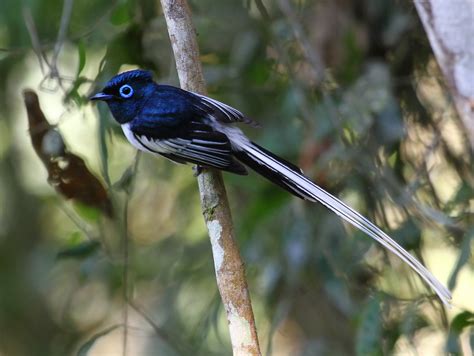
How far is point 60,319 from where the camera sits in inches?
250

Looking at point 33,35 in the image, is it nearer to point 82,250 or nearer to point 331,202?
point 82,250

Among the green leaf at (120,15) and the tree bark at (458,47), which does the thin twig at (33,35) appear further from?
the tree bark at (458,47)

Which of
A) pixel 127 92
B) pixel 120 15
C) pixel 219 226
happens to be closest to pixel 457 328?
pixel 219 226

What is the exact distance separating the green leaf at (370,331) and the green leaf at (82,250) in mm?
1367

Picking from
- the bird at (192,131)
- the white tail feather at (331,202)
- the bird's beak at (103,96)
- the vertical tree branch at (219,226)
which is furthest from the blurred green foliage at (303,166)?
the vertical tree branch at (219,226)

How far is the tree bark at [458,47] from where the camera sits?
8.76ft

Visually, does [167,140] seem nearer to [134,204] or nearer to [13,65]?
[13,65]

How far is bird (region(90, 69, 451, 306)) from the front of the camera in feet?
10.5

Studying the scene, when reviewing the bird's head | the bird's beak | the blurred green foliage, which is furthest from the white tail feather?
the bird's beak

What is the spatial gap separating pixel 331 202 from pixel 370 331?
2.33ft

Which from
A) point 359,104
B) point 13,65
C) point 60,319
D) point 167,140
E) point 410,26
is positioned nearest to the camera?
point 167,140

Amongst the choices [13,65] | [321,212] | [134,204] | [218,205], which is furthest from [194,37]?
[134,204]

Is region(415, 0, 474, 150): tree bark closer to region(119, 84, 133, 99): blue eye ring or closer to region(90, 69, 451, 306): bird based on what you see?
region(90, 69, 451, 306): bird

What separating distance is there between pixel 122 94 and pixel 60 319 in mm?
3205
